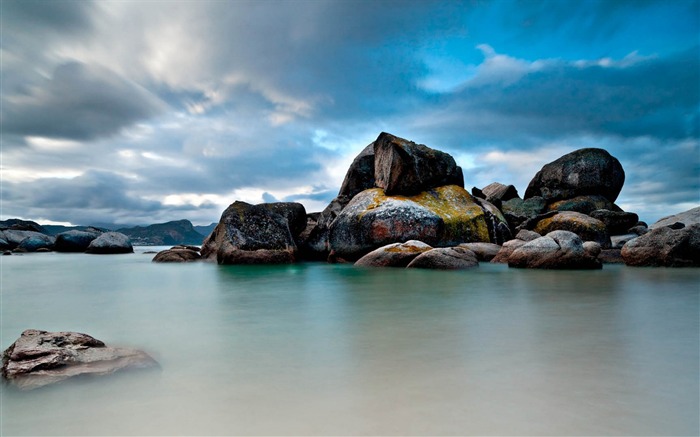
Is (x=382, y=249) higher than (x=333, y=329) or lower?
higher

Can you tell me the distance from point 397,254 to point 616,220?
10905mm

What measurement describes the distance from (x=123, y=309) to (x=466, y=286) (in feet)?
18.4

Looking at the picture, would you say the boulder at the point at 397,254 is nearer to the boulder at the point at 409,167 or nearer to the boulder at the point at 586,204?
the boulder at the point at 409,167

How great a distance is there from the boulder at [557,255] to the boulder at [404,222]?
3.21m

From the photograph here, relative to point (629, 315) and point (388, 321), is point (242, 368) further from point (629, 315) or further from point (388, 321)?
point (629, 315)

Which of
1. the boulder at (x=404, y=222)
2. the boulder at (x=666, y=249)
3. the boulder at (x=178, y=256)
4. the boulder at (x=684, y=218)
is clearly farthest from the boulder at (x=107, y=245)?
the boulder at (x=684, y=218)

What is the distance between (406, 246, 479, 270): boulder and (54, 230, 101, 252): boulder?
1079 inches

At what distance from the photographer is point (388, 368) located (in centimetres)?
294

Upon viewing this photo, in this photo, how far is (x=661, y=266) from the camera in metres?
10.6

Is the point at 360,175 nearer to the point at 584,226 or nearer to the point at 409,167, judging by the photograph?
the point at 409,167

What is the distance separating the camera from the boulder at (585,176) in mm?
19906

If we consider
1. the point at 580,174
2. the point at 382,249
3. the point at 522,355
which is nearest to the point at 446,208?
the point at 382,249

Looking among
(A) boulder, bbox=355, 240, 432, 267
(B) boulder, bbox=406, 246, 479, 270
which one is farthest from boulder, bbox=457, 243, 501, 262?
(A) boulder, bbox=355, 240, 432, 267

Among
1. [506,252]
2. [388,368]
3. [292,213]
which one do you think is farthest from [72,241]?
[388,368]
